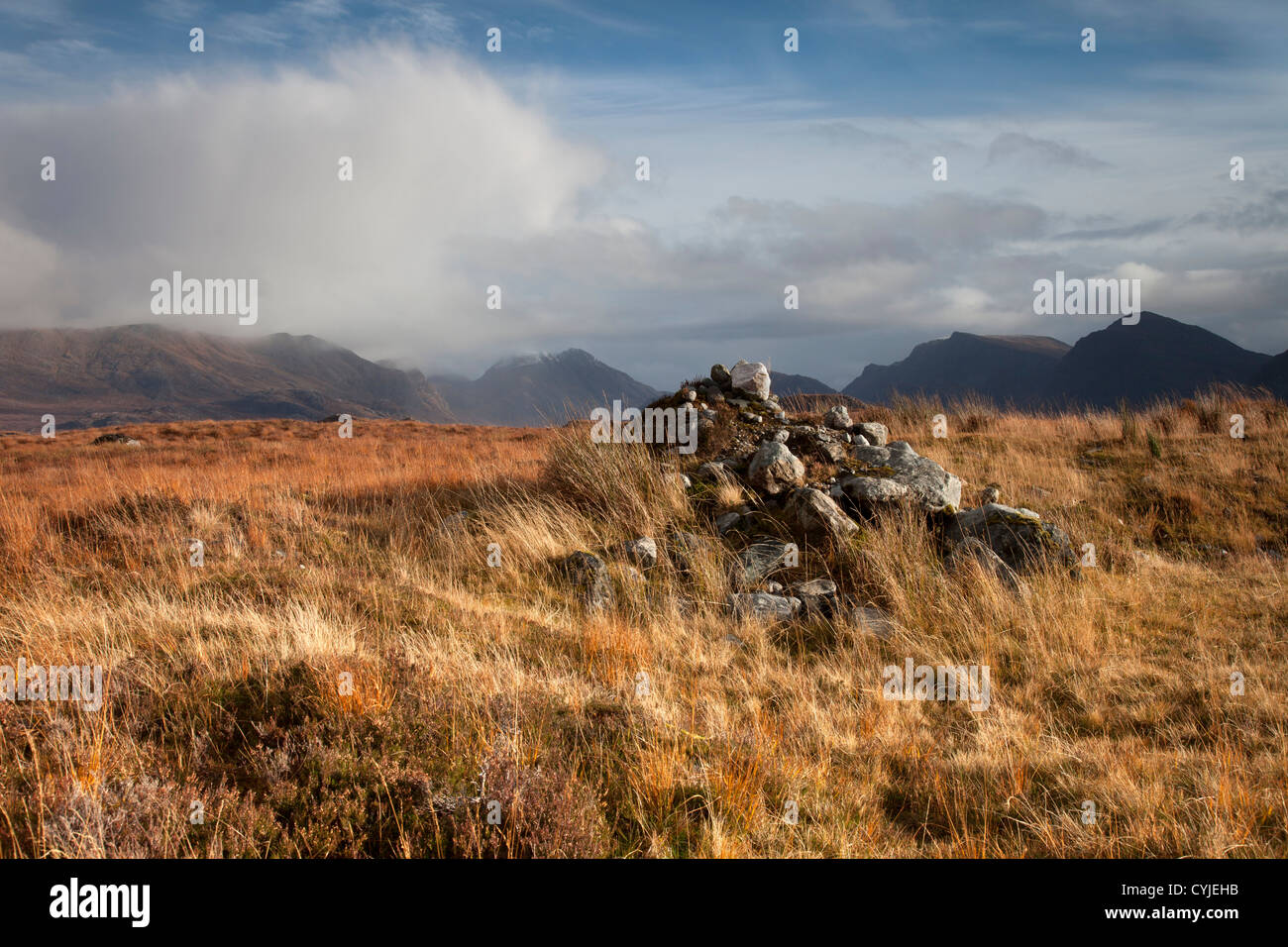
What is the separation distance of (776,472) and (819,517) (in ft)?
4.09

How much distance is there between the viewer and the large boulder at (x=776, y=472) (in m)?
9.43

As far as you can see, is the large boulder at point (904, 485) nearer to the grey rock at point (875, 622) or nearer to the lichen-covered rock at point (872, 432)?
the lichen-covered rock at point (872, 432)

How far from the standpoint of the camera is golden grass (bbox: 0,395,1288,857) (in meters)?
3.26

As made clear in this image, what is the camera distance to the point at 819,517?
8406 mm

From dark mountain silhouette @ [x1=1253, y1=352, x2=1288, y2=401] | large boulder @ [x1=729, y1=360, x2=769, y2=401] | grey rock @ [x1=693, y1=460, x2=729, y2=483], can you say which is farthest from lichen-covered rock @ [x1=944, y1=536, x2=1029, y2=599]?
dark mountain silhouette @ [x1=1253, y1=352, x2=1288, y2=401]

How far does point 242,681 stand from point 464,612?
218cm

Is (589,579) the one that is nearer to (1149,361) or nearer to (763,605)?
(763,605)

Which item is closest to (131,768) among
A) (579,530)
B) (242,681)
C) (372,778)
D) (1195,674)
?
(242,681)

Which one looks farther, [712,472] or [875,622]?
[712,472]

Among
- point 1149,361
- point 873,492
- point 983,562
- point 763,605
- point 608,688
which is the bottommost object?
point 608,688

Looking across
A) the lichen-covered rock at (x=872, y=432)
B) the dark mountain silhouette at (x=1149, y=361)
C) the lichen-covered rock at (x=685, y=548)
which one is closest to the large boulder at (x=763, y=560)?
the lichen-covered rock at (x=685, y=548)

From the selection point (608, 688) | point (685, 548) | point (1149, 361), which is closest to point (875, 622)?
point (685, 548)

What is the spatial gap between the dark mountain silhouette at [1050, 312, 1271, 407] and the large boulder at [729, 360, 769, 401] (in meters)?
163
